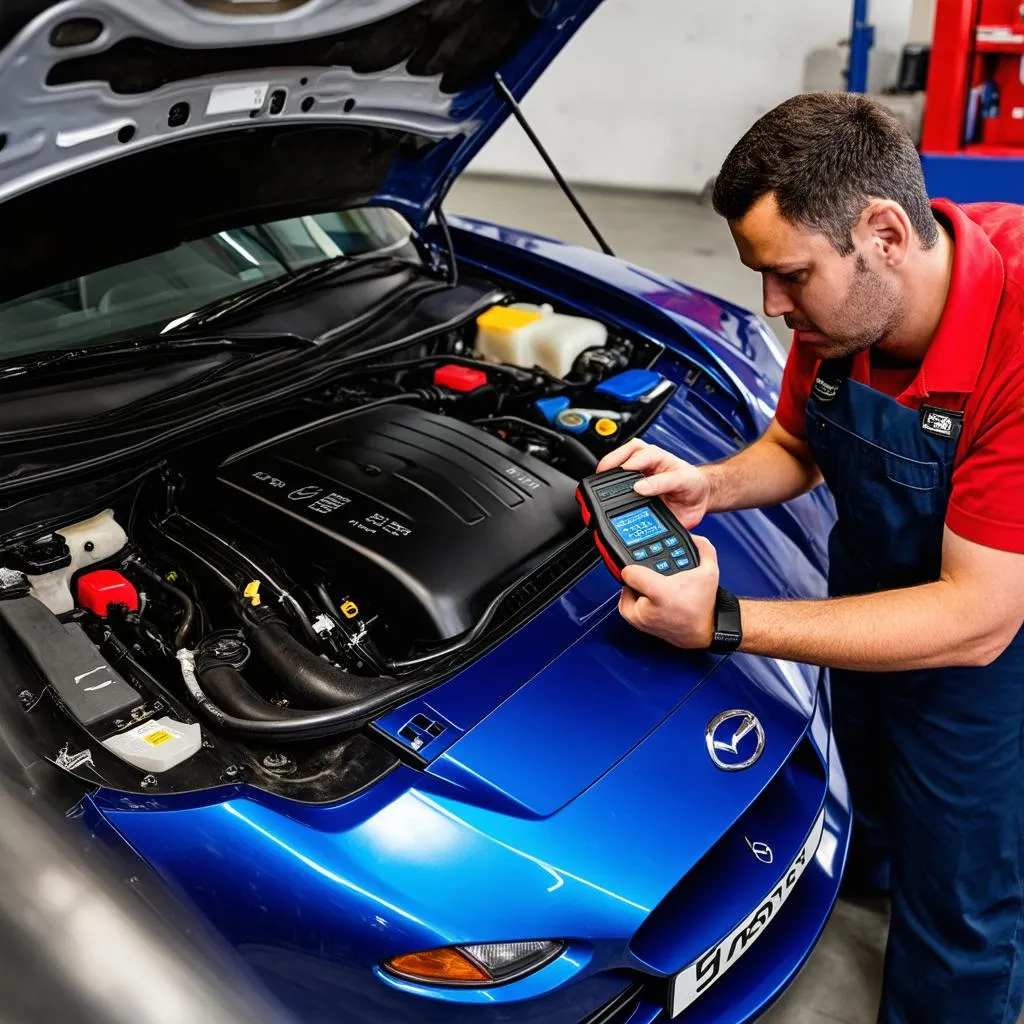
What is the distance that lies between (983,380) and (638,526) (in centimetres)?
46

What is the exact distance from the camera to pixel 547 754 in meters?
1.35

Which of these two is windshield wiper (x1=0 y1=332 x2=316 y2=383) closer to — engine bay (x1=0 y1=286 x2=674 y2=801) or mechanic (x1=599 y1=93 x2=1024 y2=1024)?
engine bay (x1=0 y1=286 x2=674 y2=801)

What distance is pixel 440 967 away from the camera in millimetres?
1205

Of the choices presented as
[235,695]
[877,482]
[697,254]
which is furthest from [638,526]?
[697,254]

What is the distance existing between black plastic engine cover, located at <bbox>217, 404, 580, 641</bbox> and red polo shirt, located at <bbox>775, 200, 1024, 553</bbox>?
59cm

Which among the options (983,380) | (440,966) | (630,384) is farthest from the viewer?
(630,384)

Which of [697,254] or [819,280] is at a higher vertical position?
[819,280]

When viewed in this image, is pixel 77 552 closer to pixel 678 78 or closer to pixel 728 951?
pixel 728 951

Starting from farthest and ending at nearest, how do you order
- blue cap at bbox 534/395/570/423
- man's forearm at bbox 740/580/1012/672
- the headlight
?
blue cap at bbox 534/395/570/423 < man's forearm at bbox 740/580/1012/672 < the headlight

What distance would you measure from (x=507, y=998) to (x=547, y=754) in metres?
0.28

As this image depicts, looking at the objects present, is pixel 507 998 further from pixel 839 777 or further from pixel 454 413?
pixel 454 413

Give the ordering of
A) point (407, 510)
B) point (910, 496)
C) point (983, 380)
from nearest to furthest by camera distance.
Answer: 1. point (983, 380)
2. point (910, 496)
3. point (407, 510)

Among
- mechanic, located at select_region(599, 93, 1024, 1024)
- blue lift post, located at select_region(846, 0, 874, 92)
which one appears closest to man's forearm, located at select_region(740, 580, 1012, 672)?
mechanic, located at select_region(599, 93, 1024, 1024)

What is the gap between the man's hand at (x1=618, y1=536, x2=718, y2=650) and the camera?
135cm
